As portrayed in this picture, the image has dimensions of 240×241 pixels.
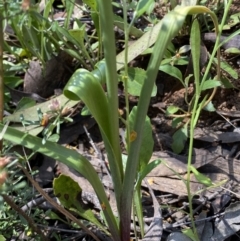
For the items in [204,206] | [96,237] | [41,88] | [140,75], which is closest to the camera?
[96,237]

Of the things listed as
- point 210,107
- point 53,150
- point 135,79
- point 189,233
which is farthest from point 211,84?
point 53,150

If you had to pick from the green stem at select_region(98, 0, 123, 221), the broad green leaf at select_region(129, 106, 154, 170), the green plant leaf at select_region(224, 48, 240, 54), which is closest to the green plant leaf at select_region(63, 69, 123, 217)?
the green stem at select_region(98, 0, 123, 221)

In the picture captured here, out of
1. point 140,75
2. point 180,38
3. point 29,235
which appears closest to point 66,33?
point 140,75

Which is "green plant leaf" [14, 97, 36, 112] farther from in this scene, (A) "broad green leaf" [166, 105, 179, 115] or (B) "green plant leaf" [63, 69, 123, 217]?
(B) "green plant leaf" [63, 69, 123, 217]

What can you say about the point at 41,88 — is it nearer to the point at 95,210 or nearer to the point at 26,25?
the point at 26,25

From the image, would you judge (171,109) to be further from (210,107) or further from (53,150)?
(53,150)

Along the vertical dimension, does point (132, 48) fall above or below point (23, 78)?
above
